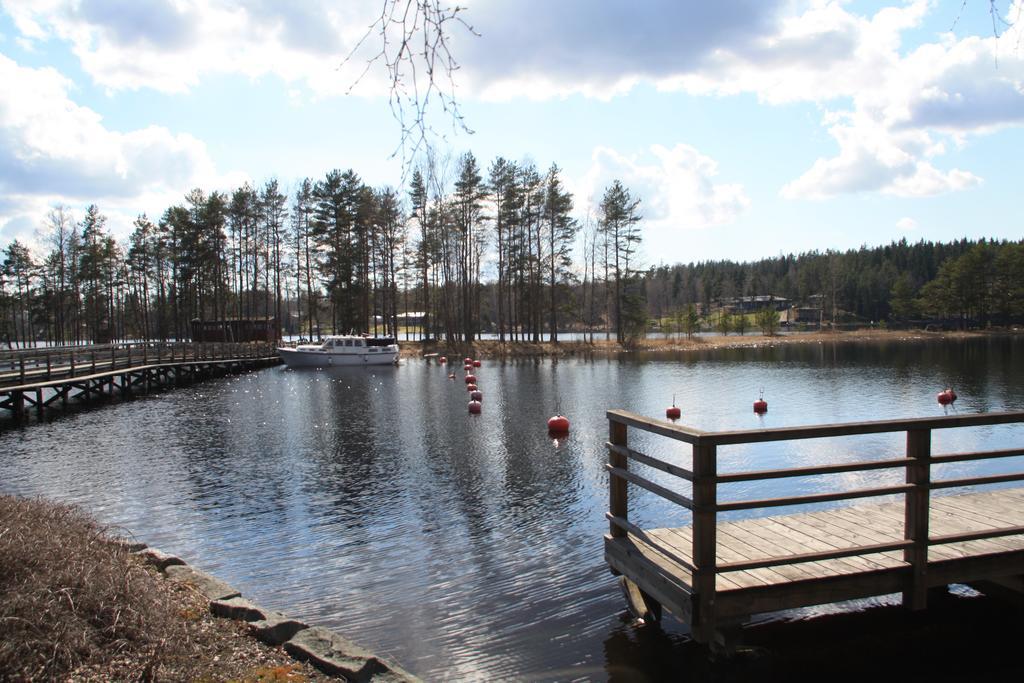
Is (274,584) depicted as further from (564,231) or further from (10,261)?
(10,261)

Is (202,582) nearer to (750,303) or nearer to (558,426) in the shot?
(558,426)

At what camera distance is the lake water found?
693 centimetres

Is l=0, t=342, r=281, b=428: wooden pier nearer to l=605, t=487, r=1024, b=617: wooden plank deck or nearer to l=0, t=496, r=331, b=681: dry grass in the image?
l=0, t=496, r=331, b=681: dry grass

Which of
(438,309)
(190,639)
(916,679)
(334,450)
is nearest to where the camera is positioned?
(190,639)

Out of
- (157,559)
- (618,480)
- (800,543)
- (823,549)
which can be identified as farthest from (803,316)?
(157,559)

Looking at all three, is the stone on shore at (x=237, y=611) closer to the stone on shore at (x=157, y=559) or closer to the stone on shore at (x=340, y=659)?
the stone on shore at (x=340, y=659)

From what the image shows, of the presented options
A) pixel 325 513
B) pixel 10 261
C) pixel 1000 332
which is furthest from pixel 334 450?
pixel 1000 332

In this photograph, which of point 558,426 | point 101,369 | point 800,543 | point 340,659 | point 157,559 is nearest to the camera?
point 340,659

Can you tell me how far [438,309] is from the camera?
7050cm

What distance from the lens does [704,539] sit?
472cm

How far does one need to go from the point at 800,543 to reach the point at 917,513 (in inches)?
37.6

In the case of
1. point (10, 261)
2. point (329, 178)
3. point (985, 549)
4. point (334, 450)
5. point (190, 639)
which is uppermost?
point (329, 178)

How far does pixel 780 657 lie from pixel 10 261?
78895 millimetres

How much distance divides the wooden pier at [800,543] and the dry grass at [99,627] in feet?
9.45
